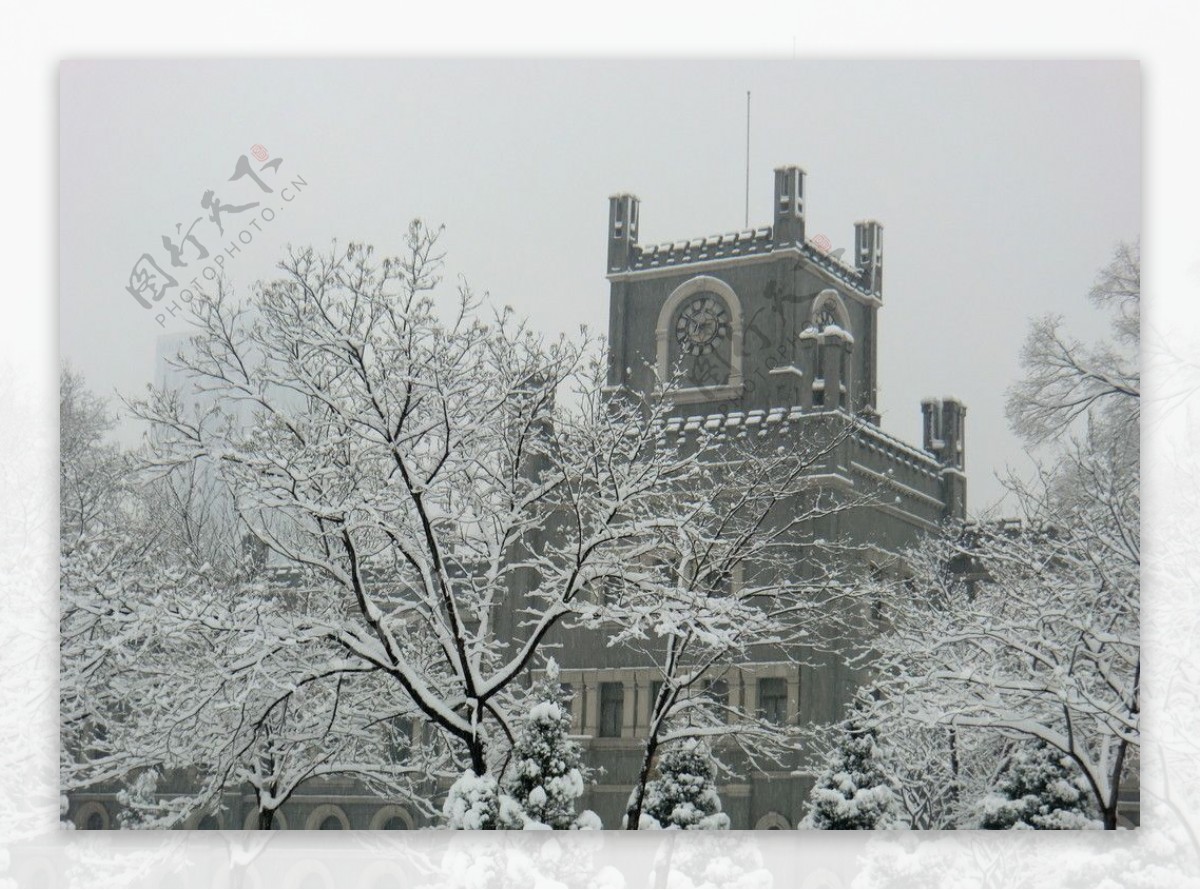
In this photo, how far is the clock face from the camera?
7.90 meters

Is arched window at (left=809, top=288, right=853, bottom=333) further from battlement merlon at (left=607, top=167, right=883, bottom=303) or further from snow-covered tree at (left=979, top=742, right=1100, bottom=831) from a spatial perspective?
snow-covered tree at (left=979, top=742, right=1100, bottom=831)

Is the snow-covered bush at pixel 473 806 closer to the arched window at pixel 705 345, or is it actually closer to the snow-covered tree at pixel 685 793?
the snow-covered tree at pixel 685 793

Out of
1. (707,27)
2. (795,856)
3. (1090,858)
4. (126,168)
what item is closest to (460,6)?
(707,27)

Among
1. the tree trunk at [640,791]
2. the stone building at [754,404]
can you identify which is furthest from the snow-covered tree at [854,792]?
the tree trunk at [640,791]

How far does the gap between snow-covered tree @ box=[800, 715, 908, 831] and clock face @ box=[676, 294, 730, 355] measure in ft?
6.51

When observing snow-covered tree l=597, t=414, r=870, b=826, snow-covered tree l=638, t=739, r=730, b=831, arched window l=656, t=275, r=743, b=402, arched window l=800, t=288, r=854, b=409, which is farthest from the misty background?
snow-covered tree l=638, t=739, r=730, b=831

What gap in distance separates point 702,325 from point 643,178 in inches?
31.5

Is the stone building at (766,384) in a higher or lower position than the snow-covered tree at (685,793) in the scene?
higher

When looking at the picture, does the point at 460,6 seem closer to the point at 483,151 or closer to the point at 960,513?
the point at 483,151

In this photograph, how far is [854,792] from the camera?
7406mm

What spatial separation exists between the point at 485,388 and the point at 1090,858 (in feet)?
11.9

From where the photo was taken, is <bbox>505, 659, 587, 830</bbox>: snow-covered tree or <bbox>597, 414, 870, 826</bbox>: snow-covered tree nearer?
<bbox>505, 659, 587, 830</bbox>: snow-covered tree

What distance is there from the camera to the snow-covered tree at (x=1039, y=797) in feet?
24.2

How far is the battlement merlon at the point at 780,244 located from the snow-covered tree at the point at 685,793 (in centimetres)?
235
